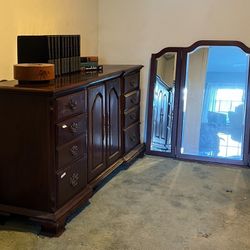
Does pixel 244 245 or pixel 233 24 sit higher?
pixel 233 24

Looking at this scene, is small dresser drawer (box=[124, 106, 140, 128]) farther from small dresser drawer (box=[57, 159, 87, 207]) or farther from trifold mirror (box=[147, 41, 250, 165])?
small dresser drawer (box=[57, 159, 87, 207])

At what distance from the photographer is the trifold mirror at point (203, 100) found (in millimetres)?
3396

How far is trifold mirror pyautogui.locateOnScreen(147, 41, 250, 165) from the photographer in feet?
11.1

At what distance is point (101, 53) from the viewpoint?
380 centimetres

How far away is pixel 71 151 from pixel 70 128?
15 cm

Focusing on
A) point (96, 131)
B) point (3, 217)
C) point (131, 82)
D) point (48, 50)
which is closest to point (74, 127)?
point (96, 131)

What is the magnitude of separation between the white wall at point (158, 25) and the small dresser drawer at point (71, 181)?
54.1 inches

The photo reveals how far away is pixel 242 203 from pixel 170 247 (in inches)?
31.9

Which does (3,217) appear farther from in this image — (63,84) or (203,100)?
(203,100)

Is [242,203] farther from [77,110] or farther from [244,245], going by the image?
[77,110]

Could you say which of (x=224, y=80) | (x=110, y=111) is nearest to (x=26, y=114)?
(x=110, y=111)

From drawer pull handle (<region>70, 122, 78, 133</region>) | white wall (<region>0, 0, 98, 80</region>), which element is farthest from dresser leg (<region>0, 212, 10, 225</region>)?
white wall (<region>0, 0, 98, 80</region>)

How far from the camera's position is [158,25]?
3.57 metres

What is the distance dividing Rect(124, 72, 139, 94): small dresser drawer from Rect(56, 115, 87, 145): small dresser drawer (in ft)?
2.79
